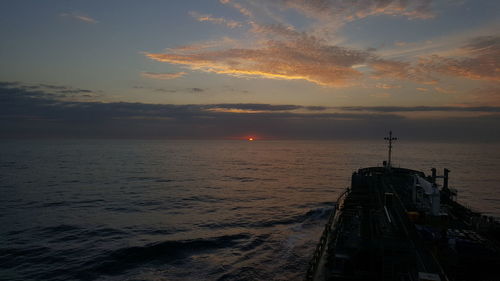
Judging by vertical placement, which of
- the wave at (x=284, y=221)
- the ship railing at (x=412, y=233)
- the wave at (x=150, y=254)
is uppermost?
the ship railing at (x=412, y=233)

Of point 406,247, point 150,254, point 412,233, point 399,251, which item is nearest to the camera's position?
point 399,251

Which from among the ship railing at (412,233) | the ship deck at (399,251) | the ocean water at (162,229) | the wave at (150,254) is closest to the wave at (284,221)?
the ocean water at (162,229)

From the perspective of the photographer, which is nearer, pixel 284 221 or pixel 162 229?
pixel 162 229

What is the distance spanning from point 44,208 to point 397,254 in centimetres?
4954

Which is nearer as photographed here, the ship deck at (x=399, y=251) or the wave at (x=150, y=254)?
the ship deck at (x=399, y=251)

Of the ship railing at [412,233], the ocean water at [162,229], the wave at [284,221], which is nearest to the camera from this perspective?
the ship railing at [412,233]

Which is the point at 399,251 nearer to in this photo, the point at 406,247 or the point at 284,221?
the point at 406,247

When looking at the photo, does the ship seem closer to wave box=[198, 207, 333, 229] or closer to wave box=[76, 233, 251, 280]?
wave box=[198, 207, 333, 229]

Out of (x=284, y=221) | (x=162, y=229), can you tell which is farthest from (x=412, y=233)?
(x=162, y=229)

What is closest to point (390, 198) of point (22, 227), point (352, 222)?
point (352, 222)

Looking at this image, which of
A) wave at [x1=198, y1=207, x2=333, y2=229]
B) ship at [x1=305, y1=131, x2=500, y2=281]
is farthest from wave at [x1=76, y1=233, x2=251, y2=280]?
ship at [x1=305, y1=131, x2=500, y2=281]

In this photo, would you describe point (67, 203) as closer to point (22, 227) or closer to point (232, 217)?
point (22, 227)

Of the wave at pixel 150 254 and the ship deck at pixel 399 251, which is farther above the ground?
the ship deck at pixel 399 251

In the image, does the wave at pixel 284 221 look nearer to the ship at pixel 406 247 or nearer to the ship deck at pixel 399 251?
the ship at pixel 406 247
